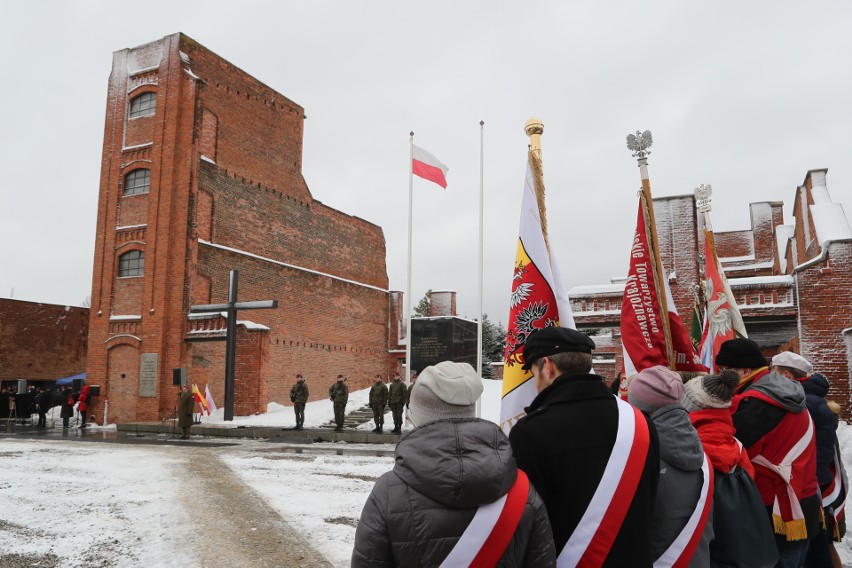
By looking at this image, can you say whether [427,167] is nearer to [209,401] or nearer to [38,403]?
[209,401]

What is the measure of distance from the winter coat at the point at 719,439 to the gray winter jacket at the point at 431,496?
1.43 metres

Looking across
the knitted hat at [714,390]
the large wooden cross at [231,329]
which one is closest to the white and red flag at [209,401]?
the large wooden cross at [231,329]

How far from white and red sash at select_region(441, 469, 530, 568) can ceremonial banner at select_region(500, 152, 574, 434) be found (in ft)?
5.28

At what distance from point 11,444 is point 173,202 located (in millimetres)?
10806

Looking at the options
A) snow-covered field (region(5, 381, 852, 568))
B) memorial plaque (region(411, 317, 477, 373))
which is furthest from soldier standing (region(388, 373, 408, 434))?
memorial plaque (region(411, 317, 477, 373))

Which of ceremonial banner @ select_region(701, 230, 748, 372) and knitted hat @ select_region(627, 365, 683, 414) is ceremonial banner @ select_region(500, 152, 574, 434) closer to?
knitted hat @ select_region(627, 365, 683, 414)

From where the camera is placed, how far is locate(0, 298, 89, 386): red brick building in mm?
29763

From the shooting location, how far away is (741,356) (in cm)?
387

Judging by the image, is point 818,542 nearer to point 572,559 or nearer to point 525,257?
point 525,257

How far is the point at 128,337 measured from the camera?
2264 cm

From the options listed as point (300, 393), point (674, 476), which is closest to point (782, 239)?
point (300, 393)

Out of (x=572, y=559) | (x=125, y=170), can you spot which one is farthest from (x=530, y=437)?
(x=125, y=170)

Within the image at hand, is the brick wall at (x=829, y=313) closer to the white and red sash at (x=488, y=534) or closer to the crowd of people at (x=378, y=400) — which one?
the crowd of people at (x=378, y=400)

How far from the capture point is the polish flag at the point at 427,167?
1554cm
